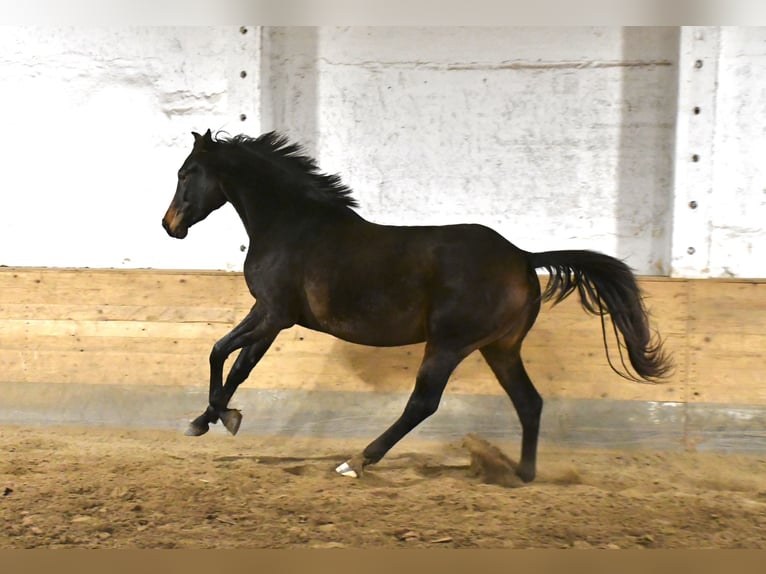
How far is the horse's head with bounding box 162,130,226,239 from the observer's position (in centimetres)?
424

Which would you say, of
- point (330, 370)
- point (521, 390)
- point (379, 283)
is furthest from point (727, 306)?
point (330, 370)

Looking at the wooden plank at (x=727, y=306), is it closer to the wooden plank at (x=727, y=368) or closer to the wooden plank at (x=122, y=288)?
the wooden plank at (x=727, y=368)

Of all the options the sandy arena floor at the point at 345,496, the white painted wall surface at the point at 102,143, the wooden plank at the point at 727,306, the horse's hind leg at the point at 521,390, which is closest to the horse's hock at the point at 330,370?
the wooden plank at the point at 727,306

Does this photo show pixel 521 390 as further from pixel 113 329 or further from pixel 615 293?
pixel 113 329

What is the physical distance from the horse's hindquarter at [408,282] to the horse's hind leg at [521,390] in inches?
10.2

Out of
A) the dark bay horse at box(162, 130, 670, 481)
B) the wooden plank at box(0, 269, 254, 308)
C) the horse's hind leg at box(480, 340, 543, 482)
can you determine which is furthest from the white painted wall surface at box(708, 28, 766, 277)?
Answer: the wooden plank at box(0, 269, 254, 308)

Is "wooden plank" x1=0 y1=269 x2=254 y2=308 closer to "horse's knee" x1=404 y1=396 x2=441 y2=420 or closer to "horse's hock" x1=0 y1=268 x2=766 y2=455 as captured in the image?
"horse's hock" x1=0 y1=268 x2=766 y2=455

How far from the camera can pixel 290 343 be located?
5094mm

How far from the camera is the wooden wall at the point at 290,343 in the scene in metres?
4.77

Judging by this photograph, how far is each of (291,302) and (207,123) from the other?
5.90 feet

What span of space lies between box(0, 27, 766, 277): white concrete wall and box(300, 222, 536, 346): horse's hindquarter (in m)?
1.31

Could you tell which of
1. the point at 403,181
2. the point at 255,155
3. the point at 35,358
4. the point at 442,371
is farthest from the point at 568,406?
the point at 35,358

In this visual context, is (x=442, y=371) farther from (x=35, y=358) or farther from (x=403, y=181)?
(x=35, y=358)

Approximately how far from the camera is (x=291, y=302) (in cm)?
409
